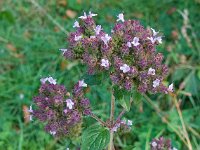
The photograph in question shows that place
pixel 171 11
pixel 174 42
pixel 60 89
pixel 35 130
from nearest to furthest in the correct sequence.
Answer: pixel 60 89
pixel 35 130
pixel 174 42
pixel 171 11

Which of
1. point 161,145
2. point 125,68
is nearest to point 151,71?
point 125,68

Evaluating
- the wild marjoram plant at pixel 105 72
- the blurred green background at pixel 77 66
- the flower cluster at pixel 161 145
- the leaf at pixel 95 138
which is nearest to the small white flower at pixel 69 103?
the wild marjoram plant at pixel 105 72

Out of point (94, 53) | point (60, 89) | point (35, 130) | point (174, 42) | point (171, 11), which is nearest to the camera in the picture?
point (94, 53)

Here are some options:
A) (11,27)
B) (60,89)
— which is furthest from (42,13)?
(60,89)

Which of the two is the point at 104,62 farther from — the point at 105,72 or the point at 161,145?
the point at 161,145

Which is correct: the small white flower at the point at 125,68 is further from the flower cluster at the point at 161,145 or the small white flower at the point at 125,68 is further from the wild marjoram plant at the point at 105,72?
the flower cluster at the point at 161,145

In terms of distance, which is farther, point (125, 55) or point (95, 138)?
point (95, 138)

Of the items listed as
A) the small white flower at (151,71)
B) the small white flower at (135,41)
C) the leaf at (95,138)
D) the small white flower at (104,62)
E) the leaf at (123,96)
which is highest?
the small white flower at (135,41)

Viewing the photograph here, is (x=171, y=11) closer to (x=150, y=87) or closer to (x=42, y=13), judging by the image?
(x=42, y=13)
